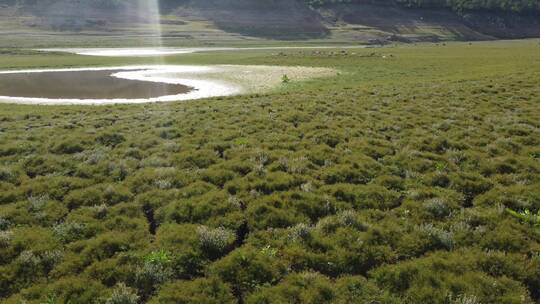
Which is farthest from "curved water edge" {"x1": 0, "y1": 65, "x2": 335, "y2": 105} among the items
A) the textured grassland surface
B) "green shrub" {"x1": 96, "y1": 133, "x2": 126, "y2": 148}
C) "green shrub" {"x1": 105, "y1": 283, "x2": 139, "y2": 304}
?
"green shrub" {"x1": 105, "y1": 283, "x2": 139, "y2": 304}

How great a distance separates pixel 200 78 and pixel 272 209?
4286 cm

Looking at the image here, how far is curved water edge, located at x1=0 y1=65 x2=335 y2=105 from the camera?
38938mm

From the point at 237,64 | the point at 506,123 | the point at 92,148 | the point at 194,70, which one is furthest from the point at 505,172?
the point at 237,64

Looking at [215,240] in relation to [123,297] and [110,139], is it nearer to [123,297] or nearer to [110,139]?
[123,297]

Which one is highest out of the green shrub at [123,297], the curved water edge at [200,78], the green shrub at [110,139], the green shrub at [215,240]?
the curved water edge at [200,78]

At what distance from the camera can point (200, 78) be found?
5378 centimetres

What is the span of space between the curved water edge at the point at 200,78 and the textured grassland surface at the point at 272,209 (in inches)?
555

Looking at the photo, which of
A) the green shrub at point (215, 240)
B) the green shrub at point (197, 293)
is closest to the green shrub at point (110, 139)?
the green shrub at point (215, 240)

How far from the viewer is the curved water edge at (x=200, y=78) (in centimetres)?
3894

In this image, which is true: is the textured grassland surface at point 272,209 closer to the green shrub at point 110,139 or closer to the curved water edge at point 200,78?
the green shrub at point 110,139

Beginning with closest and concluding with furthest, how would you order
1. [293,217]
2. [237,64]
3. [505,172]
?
[293,217] → [505,172] → [237,64]

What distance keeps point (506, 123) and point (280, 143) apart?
1337cm

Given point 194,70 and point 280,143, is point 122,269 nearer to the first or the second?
point 280,143

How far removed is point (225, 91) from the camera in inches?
1715
